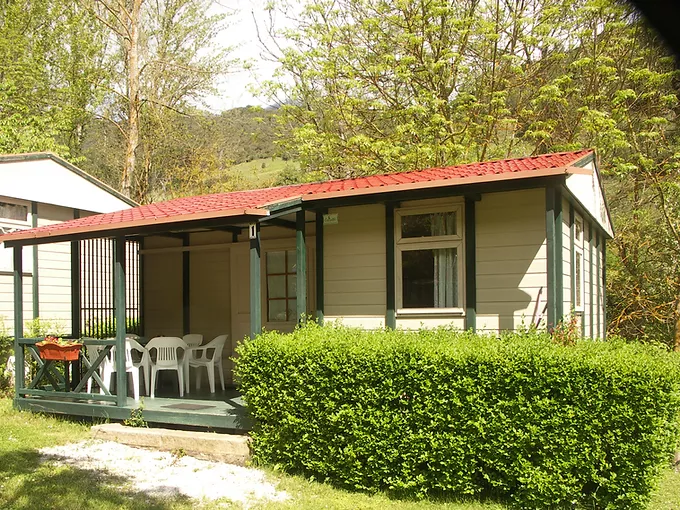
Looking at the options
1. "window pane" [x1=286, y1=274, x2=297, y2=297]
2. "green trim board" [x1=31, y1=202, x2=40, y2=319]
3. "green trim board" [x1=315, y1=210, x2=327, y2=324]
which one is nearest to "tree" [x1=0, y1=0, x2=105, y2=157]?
"green trim board" [x1=31, y1=202, x2=40, y2=319]

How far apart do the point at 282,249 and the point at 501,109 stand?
303 inches

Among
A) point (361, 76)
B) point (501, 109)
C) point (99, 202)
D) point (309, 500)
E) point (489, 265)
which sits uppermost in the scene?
point (361, 76)

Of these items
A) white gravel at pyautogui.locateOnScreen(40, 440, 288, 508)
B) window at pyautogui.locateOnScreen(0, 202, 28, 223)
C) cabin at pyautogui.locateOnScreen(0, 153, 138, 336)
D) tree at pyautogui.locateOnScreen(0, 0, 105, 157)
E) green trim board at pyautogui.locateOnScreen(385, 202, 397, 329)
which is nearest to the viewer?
white gravel at pyautogui.locateOnScreen(40, 440, 288, 508)

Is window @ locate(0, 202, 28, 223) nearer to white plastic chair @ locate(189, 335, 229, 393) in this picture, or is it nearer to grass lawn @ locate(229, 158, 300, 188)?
white plastic chair @ locate(189, 335, 229, 393)

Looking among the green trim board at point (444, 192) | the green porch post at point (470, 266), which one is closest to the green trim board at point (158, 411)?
the green trim board at point (444, 192)

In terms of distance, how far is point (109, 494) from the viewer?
18.6 feet

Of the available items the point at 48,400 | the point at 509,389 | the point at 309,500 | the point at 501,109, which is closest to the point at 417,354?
the point at 509,389

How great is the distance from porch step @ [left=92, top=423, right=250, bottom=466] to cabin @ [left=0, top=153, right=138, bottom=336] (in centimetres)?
350

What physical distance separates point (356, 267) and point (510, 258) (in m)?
1.95

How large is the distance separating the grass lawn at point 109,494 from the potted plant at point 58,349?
4.83 feet

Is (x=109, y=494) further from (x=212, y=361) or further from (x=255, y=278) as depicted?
(x=212, y=361)

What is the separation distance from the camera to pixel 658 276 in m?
14.3

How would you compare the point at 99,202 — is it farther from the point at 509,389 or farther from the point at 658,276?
the point at 658,276

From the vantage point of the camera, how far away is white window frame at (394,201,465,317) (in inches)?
295
